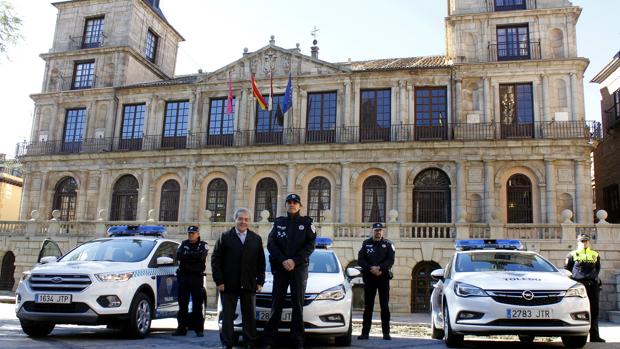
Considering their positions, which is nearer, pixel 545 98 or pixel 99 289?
pixel 99 289

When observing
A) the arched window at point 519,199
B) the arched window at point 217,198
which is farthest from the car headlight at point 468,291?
the arched window at point 217,198

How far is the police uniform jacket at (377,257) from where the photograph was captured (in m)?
10.2

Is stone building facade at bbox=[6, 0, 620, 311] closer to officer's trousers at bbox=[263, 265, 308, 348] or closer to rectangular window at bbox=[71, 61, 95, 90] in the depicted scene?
rectangular window at bbox=[71, 61, 95, 90]

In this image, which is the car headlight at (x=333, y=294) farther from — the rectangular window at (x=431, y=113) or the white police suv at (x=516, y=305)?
the rectangular window at (x=431, y=113)

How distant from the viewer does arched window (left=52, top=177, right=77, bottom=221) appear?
30.1 metres

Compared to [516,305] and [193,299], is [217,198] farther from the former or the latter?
[516,305]

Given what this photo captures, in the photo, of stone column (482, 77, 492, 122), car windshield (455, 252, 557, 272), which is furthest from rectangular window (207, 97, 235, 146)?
car windshield (455, 252, 557, 272)

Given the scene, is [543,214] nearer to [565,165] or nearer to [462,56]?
[565,165]

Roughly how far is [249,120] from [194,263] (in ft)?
61.1

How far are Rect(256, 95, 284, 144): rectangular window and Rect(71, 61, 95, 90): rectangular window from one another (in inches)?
426

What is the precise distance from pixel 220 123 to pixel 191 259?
63.8 ft

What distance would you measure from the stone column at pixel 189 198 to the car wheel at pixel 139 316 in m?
18.0

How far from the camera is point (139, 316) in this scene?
9.30 meters

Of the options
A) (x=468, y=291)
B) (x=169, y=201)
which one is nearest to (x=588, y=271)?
(x=468, y=291)
